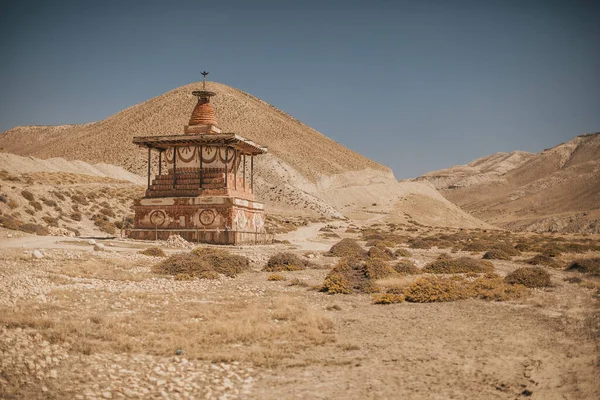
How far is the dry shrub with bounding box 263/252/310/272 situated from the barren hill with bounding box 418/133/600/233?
74961 mm

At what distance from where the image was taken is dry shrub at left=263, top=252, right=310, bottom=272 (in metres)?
20.0

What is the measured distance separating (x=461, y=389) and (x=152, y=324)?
5621mm

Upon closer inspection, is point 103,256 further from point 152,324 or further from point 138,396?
point 138,396

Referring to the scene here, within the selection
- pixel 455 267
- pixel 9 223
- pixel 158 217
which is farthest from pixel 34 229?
pixel 455 267

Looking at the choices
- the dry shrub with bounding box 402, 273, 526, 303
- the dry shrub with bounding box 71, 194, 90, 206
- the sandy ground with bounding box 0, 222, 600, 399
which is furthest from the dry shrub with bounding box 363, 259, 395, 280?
the dry shrub with bounding box 71, 194, 90, 206

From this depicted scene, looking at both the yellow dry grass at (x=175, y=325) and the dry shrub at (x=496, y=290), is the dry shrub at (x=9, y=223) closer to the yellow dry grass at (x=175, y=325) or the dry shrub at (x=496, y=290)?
the yellow dry grass at (x=175, y=325)

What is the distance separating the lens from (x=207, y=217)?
29984 millimetres

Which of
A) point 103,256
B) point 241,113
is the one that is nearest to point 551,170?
point 241,113

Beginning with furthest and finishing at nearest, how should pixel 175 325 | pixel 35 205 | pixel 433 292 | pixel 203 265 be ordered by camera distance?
pixel 35 205, pixel 203 265, pixel 433 292, pixel 175 325

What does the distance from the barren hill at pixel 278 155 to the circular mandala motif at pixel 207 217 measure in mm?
43113

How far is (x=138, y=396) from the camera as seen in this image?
6191mm

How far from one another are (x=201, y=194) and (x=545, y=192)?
386 ft

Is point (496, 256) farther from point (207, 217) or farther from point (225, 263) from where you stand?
point (207, 217)

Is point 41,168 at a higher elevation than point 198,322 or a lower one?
higher
